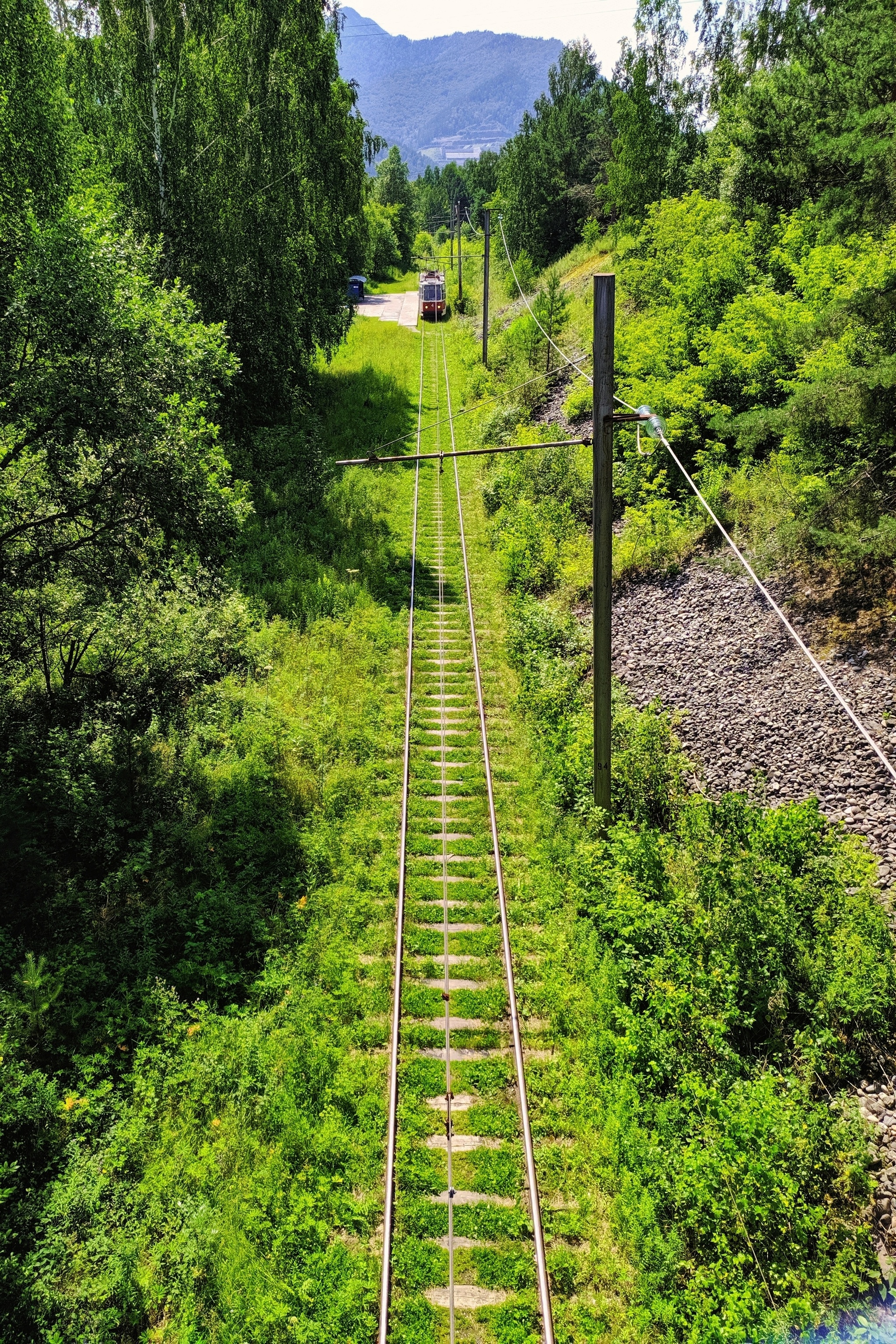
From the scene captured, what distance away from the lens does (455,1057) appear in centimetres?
806

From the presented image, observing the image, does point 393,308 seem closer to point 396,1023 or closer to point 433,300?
point 433,300

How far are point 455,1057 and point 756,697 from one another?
6.54 metres

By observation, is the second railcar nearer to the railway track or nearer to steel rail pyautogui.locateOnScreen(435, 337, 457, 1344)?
steel rail pyautogui.locateOnScreen(435, 337, 457, 1344)

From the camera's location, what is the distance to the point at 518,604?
17859 millimetres

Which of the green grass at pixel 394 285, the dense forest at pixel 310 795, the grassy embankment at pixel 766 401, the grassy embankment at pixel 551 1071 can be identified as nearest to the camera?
A: the grassy embankment at pixel 551 1071

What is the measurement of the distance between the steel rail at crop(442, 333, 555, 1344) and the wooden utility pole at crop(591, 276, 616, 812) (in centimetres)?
163

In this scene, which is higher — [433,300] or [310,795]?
[433,300]

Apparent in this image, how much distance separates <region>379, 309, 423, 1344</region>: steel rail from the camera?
19.9 ft

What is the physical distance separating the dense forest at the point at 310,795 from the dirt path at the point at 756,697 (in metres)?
0.69

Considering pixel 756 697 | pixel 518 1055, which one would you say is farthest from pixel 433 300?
pixel 518 1055

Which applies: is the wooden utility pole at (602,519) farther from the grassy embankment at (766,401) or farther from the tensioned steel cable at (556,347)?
the tensioned steel cable at (556,347)

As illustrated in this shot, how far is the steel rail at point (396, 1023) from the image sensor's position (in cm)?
608

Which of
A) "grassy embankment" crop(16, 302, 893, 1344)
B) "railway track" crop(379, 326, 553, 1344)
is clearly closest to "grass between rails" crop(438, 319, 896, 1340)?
"grassy embankment" crop(16, 302, 893, 1344)

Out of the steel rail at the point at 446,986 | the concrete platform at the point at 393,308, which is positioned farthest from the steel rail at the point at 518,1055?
the concrete platform at the point at 393,308
